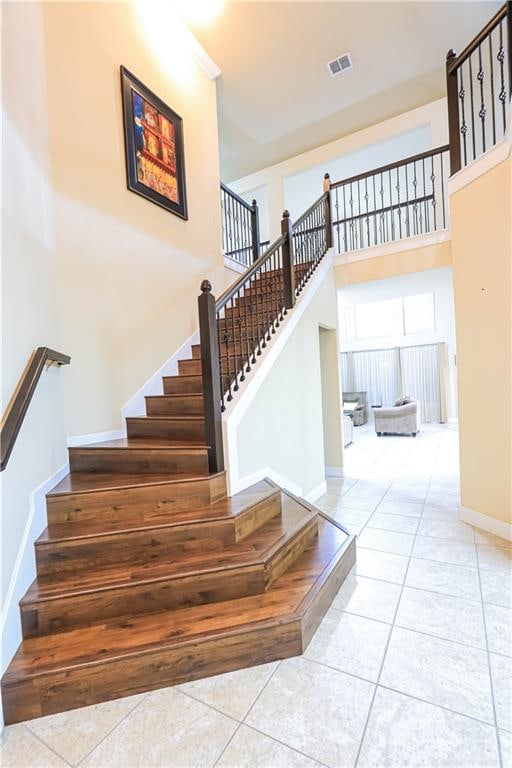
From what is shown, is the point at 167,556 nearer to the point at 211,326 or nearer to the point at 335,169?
the point at 211,326

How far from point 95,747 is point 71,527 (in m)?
1.04

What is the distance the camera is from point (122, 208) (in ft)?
10.5

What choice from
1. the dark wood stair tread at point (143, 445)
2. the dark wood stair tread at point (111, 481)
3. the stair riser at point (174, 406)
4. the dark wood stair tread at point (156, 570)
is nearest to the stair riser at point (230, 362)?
the stair riser at point (174, 406)

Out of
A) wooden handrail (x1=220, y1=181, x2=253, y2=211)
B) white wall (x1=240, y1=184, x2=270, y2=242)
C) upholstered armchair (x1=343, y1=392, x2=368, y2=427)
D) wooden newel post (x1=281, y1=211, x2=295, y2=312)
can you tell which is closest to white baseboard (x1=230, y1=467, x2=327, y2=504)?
wooden newel post (x1=281, y1=211, x2=295, y2=312)

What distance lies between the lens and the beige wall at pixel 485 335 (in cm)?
273

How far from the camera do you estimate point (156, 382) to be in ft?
11.4

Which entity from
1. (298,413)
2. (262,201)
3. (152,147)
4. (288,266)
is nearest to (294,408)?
(298,413)

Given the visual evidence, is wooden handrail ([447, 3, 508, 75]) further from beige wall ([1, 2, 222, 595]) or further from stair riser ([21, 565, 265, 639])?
stair riser ([21, 565, 265, 639])

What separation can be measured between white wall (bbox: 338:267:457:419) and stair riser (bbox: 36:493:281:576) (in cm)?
385

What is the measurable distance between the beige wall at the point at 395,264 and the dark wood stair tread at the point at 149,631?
150 inches

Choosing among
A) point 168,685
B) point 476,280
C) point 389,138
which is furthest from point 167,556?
point 389,138

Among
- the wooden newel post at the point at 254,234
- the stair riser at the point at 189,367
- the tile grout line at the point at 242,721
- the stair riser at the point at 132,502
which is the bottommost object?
the tile grout line at the point at 242,721

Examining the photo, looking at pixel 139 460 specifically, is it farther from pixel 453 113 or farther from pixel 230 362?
pixel 453 113

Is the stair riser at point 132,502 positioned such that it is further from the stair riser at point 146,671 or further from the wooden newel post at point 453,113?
the wooden newel post at point 453,113
